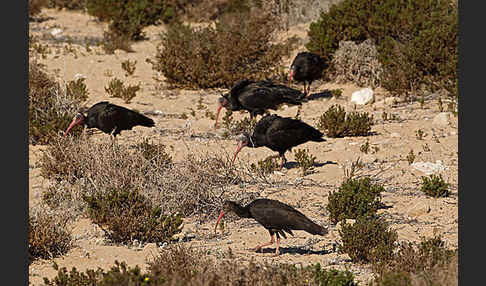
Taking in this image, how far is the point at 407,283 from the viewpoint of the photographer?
558 cm

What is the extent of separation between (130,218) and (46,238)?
0.93 meters

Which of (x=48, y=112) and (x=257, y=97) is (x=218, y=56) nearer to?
(x=257, y=97)

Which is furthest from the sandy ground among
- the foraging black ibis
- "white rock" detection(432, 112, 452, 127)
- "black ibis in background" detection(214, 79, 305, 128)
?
the foraging black ibis

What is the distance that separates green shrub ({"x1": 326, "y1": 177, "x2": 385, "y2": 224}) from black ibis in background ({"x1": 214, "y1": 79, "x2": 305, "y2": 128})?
421 centimetres

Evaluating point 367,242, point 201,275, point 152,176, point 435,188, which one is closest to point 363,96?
point 435,188

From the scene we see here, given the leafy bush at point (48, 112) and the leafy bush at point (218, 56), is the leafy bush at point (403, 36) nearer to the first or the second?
the leafy bush at point (218, 56)

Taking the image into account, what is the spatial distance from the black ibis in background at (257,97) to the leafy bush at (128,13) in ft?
24.7

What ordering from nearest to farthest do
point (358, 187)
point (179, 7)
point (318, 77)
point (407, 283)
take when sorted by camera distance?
point (407, 283), point (358, 187), point (318, 77), point (179, 7)

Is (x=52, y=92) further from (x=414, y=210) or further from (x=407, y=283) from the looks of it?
(x=407, y=283)

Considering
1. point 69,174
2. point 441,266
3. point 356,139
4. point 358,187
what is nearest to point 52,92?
point 69,174

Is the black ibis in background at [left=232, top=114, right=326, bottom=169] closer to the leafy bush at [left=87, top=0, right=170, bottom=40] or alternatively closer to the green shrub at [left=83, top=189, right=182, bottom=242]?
the green shrub at [left=83, top=189, right=182, bottom=242]

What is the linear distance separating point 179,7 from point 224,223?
16.1 meters

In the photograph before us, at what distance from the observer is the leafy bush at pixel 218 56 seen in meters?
16.4

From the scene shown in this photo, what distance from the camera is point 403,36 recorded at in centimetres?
1633
